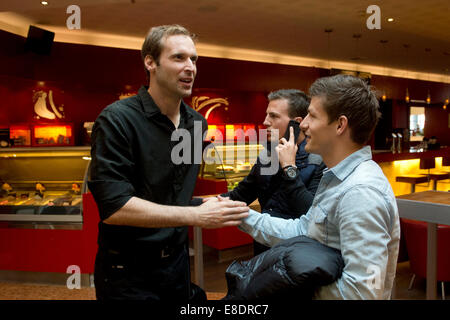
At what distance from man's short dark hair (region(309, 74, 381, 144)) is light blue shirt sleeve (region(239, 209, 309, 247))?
1.31ft

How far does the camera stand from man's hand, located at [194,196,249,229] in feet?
4.26

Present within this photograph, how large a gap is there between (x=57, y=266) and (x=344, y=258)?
3.68 m

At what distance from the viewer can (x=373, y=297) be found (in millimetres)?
1006

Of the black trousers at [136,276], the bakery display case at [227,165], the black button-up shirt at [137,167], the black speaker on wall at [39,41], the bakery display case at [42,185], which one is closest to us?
the black button-up shirt at [137,167]

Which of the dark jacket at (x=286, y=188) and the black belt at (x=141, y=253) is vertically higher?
the dark jacket at (x=286, y=188)

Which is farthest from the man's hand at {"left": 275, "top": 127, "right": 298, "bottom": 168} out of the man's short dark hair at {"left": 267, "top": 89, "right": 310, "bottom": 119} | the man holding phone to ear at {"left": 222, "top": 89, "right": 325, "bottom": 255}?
the man's short dark hair at {"left": 267, "top": 89, "right": 310, "bottom": 119}

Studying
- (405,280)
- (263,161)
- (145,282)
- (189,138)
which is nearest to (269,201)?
(263,161)

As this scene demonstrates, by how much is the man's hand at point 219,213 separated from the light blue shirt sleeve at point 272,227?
0.21 ft

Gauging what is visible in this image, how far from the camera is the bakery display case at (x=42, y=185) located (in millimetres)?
3854

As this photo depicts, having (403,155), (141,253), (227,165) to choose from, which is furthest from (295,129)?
(403,155)

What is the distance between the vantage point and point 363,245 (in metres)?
0.99

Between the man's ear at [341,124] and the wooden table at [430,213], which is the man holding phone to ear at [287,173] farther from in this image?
the wooden table at [430,213]

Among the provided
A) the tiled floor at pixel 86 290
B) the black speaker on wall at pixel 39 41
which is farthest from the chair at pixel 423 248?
the black speaker on wall at pixel 39 41
